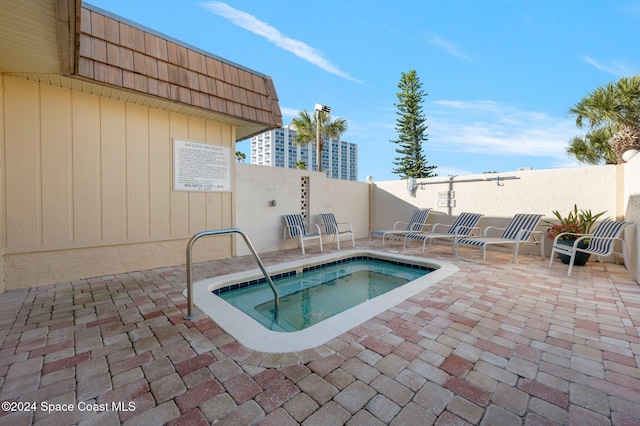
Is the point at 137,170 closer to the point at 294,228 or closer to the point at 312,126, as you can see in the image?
the point at 294,228

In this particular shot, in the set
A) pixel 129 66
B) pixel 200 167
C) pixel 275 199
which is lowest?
pixel 275 199

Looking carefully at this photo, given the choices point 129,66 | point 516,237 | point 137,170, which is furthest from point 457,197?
point 129,66

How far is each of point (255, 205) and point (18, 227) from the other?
354 centimetres

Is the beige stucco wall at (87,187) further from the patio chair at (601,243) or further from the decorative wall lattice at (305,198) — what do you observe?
the patio chair at (601,243)

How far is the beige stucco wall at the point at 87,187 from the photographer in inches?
136

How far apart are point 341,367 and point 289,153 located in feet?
204

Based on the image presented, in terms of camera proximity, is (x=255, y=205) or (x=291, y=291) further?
(x=255, y=205)

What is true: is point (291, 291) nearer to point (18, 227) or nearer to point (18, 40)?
point (18, 227)

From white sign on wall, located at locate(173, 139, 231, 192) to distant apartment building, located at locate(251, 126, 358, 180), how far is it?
170ft

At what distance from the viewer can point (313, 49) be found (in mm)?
11961

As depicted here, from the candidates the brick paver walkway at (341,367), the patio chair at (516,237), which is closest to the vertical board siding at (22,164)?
the brick paver walkway at (341,367)

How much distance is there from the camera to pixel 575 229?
200 inches

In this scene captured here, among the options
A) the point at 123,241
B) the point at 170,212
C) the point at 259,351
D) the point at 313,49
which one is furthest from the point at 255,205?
the point at 313,49

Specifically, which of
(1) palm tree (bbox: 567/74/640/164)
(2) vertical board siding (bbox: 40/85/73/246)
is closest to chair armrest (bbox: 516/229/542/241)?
(2) vertical board siding (bbox: 40/85/73/246)
